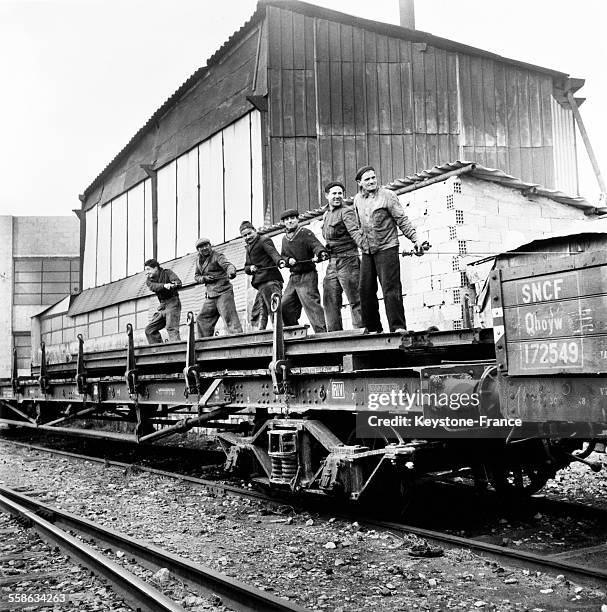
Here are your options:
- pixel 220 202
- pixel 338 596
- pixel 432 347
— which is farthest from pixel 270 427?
pixel 220 202

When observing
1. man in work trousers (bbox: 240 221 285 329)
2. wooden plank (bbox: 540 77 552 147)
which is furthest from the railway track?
wooden plank (bbox: 540 77 552 147)

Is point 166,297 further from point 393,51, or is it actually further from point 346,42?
point 393,51

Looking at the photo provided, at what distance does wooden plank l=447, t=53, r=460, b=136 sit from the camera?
1756cm

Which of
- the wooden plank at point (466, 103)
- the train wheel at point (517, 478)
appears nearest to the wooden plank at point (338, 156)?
the wooden plank at point (466, 103)

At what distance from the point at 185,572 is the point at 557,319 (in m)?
2.98

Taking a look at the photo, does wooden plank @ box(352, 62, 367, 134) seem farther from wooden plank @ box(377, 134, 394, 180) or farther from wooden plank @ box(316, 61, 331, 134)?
wooden plank @ box(316, 61, 331, 134)

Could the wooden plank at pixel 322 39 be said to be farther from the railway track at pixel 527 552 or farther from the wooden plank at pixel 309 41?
the railway track at pixel 527 552

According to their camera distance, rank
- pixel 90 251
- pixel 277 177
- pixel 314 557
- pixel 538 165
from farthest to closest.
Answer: pixel 90 251 < pixel 538 165 < pixel 277 177 < pixel 314 557

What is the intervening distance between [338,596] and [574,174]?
16.3 metres

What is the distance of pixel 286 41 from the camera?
677 inches

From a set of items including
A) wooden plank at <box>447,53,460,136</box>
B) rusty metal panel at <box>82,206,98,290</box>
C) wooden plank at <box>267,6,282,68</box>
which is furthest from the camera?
rusty metal panel at <box>82,206,98,290</box>

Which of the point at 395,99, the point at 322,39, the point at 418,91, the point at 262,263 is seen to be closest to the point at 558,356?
the point at 262,263

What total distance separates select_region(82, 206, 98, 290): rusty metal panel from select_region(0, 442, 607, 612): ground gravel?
1965 cm

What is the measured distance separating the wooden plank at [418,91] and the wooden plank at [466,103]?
99 centimetres
